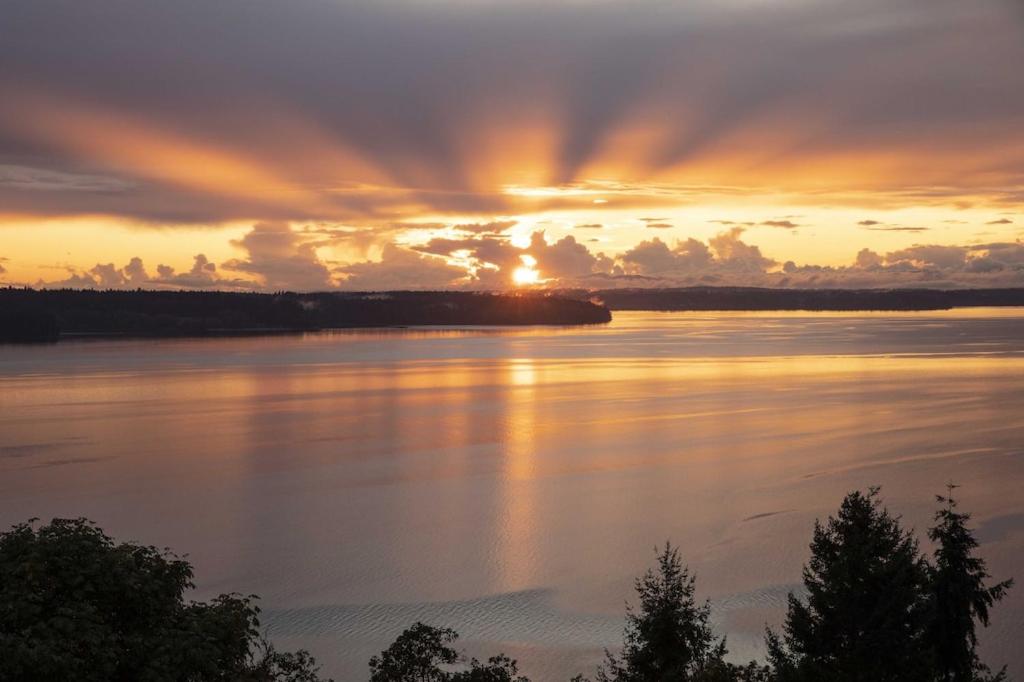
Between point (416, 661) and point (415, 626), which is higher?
point (415, 626)

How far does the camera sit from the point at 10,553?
8883 mm

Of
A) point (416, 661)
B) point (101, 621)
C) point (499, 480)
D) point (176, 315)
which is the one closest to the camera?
point (101, 621)

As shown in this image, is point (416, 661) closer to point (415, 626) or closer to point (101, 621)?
point (415, 626)

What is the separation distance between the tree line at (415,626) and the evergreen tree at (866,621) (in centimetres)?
2

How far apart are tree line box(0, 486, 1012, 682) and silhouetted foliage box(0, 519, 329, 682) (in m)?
0.01

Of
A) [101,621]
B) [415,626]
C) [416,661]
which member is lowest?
[416,661]

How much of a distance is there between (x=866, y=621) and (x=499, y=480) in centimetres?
2078

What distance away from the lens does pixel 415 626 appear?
11.5m

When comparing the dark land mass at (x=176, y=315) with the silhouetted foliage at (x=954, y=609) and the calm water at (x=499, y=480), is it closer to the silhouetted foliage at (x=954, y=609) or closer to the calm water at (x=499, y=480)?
the calm water at (x=499, y=480)

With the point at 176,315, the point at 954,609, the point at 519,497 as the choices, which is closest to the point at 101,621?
the point at 954,609

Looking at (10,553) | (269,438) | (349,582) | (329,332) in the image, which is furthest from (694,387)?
(329,332)

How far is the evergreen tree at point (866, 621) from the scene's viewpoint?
10.9 metres

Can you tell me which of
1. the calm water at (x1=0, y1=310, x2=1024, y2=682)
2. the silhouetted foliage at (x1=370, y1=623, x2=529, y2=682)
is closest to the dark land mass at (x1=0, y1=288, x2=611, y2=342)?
the calm water at (x1=0, y1=310, x2=1024, y2=682)

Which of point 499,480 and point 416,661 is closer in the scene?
point 416,661
